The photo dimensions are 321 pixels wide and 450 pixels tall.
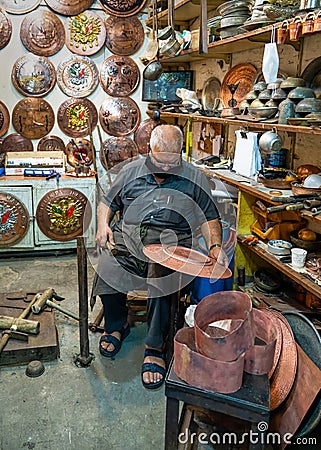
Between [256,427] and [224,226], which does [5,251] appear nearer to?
[224,226]

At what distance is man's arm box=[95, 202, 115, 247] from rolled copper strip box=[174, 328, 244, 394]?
3.68 ft

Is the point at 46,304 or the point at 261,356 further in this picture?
the point at 46,304

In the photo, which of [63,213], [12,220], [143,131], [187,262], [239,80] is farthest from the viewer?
[143,131]

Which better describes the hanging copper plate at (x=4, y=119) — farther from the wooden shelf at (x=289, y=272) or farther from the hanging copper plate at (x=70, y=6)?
the wooden shelf at (x=289, y=272)

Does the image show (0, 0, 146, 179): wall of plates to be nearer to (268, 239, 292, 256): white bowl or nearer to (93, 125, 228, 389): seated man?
(93, 125, 228, 389): seated man

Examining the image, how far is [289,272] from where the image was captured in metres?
2.13

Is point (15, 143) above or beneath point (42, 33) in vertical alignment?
beneath

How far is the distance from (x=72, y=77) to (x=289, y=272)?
292 cm

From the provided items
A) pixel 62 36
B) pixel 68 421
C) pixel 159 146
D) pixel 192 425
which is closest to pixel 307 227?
pixel 159 146

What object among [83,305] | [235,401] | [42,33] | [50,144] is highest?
[42,33]

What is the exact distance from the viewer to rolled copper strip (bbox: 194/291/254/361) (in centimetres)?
137

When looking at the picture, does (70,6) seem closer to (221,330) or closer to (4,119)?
(4,119)

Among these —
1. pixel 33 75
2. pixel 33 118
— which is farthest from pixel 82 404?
pixel 33 75

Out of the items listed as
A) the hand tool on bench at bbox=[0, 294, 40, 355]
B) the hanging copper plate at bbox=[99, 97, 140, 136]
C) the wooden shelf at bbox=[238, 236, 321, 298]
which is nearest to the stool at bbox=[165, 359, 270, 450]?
the wooden shelf at bbox=[238, 236, 321, 298]
